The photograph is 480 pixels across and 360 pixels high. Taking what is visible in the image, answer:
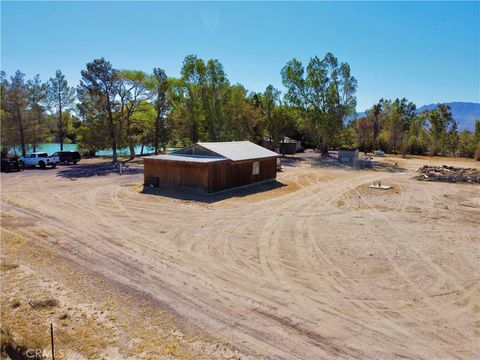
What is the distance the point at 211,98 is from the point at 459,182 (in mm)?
30289

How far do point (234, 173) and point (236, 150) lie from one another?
2.88 metres

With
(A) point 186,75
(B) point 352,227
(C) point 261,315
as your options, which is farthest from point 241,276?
(A) point 186,75

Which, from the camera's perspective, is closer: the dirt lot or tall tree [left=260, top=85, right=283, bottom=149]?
the dirt lot

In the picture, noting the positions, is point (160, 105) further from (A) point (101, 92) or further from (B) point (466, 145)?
(B) point (466, 145)

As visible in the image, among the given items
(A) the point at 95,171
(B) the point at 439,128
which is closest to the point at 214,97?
(A) the point at 95,171

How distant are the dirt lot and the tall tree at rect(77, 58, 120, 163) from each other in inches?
862

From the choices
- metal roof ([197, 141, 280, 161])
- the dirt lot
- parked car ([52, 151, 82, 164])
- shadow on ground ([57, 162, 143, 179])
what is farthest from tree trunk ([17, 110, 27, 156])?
metal roof ([197, 141, 280, 161])

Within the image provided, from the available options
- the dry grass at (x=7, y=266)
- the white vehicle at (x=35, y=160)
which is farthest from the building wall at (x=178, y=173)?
the white vehicle at (x=35, y=160)

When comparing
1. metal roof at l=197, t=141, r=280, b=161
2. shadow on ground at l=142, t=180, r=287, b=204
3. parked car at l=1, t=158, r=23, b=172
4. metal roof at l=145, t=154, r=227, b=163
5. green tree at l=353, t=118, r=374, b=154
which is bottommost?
shadow on ground at l=142, t=180, r=287, b=204

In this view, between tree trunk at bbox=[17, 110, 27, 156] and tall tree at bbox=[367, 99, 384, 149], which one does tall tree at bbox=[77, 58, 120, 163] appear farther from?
tall tree at bbox=[367, 99, 384, 149]

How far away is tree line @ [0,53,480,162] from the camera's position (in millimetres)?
41250

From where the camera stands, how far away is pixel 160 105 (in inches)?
1823

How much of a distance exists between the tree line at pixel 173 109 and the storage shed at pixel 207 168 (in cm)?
1861

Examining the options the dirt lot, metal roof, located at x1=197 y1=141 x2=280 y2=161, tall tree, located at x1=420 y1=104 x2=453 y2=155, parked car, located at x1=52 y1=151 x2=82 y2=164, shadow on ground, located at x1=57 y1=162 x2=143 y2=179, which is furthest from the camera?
tall tree, located at x1=420 y1=104 x2=453 y2=155
